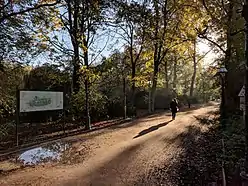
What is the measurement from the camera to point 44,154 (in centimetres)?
1324

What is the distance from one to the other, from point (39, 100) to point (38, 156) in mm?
5208

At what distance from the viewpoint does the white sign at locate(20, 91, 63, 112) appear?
16.1 meters

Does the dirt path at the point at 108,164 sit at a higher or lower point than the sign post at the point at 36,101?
lower

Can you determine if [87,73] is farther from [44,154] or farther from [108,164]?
[108,164]

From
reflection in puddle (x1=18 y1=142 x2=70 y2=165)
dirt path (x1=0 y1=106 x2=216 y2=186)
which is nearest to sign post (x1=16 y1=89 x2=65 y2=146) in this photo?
reflection in puddle (x1=18 y1=142 x2=70 y2=165)

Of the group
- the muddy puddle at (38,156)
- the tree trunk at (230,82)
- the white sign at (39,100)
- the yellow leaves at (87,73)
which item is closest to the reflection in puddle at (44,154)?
the muddy puddle at (38,156)

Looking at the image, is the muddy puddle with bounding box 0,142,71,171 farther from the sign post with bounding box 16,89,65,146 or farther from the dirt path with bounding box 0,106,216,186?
the sign post with bounding box 16,89,65,146

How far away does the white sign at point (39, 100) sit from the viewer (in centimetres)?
1612

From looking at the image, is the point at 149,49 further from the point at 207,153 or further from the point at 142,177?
the point at 142,177

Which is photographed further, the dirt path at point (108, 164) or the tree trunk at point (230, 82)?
the tree trunk at point (230, 82)

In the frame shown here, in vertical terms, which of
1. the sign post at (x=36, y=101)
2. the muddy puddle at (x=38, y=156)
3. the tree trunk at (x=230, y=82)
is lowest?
the muddy puddle at (x=38, y=156)

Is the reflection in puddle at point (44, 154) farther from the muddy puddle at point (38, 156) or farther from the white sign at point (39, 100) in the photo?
the white sign at point (39, 100)

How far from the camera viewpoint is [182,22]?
3384cm

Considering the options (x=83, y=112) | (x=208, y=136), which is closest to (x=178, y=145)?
(x=208, y=136)
